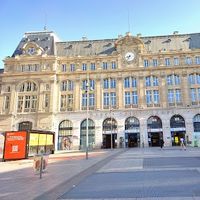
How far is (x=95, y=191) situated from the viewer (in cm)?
856

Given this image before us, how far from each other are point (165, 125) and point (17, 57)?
3607 centimetres

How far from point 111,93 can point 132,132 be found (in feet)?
31.5

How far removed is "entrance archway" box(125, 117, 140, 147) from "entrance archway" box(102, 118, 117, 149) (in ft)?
8.25

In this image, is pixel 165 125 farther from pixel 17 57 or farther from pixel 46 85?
pixel 17 57

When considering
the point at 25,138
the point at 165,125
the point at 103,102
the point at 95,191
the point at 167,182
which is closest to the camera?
the point at 95,191

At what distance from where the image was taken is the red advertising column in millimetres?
25391

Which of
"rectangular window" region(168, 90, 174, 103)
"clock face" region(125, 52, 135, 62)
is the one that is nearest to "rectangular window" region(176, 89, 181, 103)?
"rectangular window" region(168, 90, 174, 103)

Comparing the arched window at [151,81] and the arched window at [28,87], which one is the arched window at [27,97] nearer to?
the arched window at [28,87]

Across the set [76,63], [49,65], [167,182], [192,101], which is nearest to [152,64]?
[192,101]

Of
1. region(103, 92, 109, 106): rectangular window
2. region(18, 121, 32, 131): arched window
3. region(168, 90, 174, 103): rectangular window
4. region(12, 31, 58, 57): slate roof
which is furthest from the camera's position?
region(12, 31, 58, 57): slate roof

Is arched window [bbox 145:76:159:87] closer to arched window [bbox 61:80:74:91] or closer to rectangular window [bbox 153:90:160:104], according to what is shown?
rectangular window [bbox 153:90:160:104]

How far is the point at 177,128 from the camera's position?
47500mm

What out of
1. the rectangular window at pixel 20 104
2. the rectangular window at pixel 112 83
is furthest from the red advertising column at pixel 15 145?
the rectangular window at pixel 112 83

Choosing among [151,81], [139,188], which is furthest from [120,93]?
[139,188]
